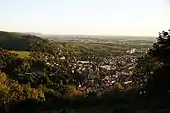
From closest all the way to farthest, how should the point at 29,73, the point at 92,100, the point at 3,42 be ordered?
1. the point at 92,100
2. the point at 29,73
3. the point at 3,42

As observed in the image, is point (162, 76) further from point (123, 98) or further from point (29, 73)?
point (29, 73)

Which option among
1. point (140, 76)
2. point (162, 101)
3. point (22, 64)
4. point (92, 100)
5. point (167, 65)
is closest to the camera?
point (162, 101)

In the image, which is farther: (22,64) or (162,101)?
(22,64)

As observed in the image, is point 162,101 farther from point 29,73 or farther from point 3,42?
point 3,42

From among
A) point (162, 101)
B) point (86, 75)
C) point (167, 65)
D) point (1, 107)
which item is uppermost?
point (167, 65)

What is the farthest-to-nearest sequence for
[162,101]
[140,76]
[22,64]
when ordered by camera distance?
[22,64], [140,76], [162,101]

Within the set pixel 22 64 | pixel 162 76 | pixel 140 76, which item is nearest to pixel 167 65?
pixel 162 76

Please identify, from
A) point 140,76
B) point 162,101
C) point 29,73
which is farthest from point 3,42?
point 162,101

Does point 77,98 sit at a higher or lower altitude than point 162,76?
lower

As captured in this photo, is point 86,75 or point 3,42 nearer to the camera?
point 86,75
